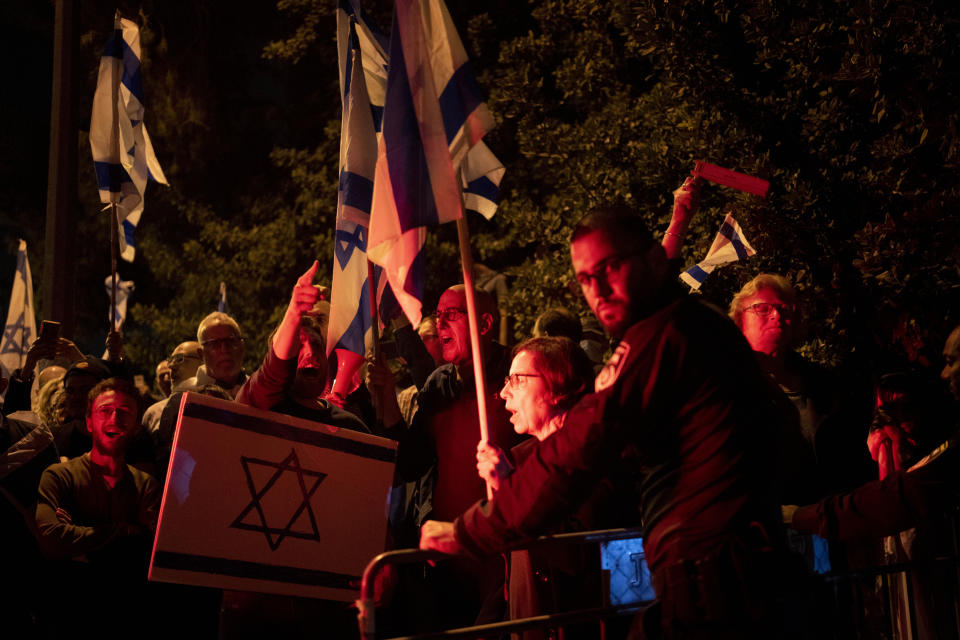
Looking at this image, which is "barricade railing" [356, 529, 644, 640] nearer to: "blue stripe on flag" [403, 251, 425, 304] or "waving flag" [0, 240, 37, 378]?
"blue stripe on flag" [403, 251, 425, 304]

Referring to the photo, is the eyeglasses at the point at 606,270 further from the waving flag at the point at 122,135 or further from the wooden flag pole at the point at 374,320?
the waving flag at the point at 122,135

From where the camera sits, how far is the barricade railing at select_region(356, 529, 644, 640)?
10.4 ft

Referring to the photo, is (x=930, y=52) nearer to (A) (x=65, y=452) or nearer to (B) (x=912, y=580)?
(B) (x=912, y=580)

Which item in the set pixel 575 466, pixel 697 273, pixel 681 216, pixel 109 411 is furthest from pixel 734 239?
pixel 575 466

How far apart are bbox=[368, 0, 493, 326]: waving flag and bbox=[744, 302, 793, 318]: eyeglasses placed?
Answer: 1.90 m

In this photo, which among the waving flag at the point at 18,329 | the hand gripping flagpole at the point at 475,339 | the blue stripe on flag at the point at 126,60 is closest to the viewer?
the hand gripping flagpole at the point at 475,339

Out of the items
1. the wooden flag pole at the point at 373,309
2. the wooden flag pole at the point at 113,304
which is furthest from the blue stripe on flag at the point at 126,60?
the wooden flag pole at the point at 373,309

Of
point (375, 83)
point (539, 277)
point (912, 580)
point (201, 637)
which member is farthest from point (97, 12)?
point (912, 580)

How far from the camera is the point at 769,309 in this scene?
5.38 m

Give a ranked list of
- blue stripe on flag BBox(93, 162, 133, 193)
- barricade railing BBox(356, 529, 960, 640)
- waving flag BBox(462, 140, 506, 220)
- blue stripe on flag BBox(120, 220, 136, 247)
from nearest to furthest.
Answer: barricade railing BBox(356, 529, 960, 640), waving flag BBox(462, 140, 506, 220), blue stripe on flag BBox(93, 162, 133, 193), blue stripe on flag BBox(120, 220, 136, 247)

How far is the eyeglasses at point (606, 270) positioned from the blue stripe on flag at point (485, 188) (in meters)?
1.88

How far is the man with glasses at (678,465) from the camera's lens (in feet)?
9.49

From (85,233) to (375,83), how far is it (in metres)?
15.4

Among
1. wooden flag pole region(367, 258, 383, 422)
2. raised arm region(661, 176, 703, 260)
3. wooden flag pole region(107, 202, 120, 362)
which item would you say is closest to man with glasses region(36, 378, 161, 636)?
wooden flag pole region(367, 258, 383, 422)
